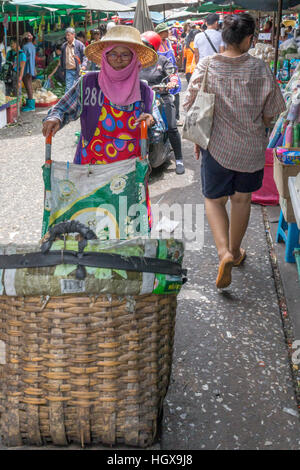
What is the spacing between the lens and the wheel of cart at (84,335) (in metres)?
1.99

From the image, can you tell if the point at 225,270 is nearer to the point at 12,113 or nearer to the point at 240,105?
the point at 240,105

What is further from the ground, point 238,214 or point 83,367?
point 83,367

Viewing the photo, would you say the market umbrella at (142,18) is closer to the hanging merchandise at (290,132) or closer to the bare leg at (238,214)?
the hanging merchandise at (290,132)

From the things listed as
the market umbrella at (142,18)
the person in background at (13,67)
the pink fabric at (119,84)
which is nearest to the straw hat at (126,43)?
the pink fabric at (119,84)

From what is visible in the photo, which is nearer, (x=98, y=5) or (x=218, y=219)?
(x=218, y=219)

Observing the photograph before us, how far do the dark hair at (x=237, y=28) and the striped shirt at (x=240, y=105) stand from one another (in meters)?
0.12

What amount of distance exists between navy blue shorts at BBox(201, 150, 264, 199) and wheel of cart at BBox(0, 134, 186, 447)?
6.07 ft

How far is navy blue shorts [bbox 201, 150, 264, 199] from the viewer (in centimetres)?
389

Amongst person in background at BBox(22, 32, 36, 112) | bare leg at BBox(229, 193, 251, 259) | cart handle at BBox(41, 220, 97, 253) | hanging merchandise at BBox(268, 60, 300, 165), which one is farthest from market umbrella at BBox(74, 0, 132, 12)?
cart handle at BBox(41, 220, 97, 253)

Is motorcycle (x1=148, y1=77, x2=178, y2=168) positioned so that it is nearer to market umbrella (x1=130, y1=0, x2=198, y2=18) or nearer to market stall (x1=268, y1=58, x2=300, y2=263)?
market stall (x1=268, y1=58, x2=300, y2=263)

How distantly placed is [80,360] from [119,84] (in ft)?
6.50

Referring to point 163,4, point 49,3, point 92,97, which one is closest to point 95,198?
point 92,97

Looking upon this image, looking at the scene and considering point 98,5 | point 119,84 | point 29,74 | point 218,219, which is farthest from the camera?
point 98,5

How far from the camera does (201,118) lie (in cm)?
371
